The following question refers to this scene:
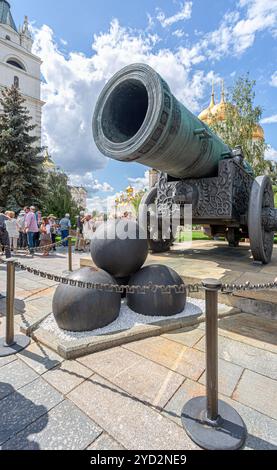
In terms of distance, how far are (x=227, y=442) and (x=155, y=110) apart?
2836 mm

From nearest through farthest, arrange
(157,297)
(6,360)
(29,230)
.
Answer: (6,360)
(157,297)
(29,230)

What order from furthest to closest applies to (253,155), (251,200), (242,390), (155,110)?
1. (253,155)
2. (251,200)
3. (155,110)
4. (242,390)

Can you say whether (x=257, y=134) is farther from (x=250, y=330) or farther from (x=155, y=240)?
(x=250, y=330)

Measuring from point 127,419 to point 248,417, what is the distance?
0.76m

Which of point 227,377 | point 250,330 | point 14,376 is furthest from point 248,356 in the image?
point 14,376

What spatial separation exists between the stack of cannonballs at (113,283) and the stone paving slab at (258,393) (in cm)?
113

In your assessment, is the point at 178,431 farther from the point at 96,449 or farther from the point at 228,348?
the point at 228,348

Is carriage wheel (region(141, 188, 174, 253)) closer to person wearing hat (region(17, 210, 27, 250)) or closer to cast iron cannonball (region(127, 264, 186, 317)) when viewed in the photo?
cast iron cannonball (region(127, 264, 186, 317))

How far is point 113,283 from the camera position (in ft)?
9.36

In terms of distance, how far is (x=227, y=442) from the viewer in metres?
1.41

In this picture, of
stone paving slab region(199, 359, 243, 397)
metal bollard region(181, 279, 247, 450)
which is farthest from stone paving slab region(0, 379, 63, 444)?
stone paving slab region(199, 359, 243, 397)

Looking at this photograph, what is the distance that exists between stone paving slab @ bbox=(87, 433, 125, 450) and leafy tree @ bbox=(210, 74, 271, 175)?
1790 cm

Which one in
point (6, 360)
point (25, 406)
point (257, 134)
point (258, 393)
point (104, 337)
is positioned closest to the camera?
point (25, 406)
